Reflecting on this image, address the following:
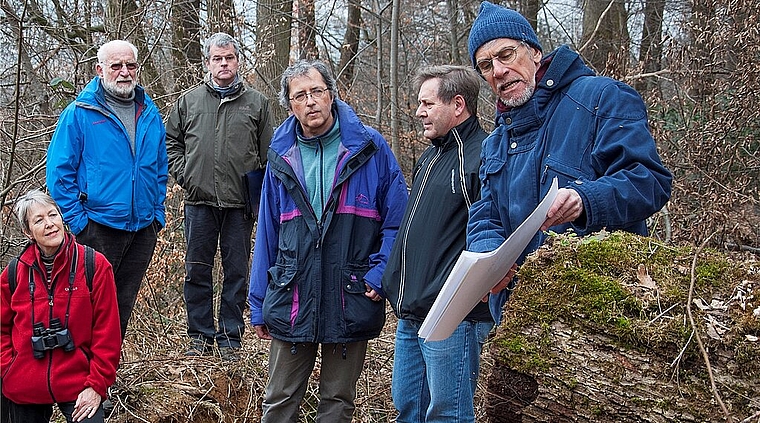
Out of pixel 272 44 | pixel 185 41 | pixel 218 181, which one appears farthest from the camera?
pixel 185 41

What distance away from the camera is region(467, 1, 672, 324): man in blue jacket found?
2.29 m

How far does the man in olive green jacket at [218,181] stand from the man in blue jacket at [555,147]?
115 inches

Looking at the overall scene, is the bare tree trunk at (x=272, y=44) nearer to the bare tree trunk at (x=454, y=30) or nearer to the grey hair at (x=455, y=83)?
the bare tree trunk at (x=454, y=30)

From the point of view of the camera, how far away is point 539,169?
2.60 meters

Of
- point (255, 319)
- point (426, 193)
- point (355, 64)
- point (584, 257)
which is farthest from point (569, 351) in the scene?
point (355, 64)

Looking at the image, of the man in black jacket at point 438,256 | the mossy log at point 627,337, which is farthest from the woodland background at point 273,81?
the mossy log at point 627,337

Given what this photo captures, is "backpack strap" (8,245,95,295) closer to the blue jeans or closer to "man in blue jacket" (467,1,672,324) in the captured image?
the blue jeans

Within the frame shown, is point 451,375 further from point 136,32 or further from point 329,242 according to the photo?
point 136,32

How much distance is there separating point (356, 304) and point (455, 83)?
1.24 meters

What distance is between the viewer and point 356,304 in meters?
3.73

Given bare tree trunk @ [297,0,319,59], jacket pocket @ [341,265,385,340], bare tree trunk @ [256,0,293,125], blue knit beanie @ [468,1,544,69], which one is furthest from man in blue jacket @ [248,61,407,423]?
bare tree trunk @ [297,0,319,59]

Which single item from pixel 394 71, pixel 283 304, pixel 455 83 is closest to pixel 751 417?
pixel 455 83

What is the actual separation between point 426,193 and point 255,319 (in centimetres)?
120

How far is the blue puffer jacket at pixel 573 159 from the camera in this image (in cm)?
230
